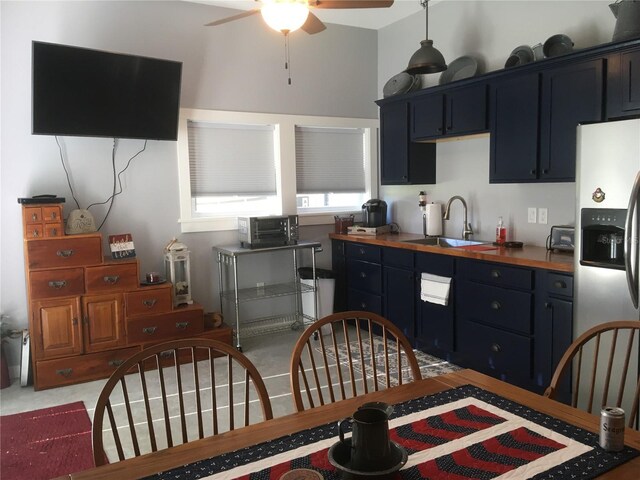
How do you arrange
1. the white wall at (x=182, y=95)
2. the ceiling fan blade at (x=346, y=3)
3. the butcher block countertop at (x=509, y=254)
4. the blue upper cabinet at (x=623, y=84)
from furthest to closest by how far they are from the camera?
the white wall at (x=182, y=95) → the butcher block countertop at (x=509, y=254) → the blue upper cabinet at (x=623, y=84) → the ceiling fan blade at (x=346, y=3)

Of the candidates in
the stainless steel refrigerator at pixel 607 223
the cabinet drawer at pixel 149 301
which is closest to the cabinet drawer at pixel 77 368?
the cabinet drawer at pixel 149 301

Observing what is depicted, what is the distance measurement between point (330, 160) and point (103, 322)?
105 inches

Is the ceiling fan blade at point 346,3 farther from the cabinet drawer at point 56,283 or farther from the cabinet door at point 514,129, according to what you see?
the cabinet drawer at point 56,283

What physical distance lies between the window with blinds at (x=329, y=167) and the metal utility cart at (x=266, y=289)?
0.58 meters

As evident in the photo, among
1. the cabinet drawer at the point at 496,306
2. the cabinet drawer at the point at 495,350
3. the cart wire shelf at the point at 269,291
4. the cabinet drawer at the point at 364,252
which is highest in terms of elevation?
the cabinet drawer at the point at 364,252

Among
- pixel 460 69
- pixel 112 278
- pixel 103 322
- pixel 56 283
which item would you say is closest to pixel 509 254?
pixel 460 69

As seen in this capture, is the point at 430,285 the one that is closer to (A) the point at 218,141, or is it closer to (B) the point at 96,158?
(A) the point at 218,141

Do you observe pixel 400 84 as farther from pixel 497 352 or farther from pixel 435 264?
pixel 497 352

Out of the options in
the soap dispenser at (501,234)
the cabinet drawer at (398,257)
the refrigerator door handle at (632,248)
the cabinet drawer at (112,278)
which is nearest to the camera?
the refrigerator door handle at (632,248)

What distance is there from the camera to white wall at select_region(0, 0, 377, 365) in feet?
12.8

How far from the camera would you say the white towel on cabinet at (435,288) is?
3900mm

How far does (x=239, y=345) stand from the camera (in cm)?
448

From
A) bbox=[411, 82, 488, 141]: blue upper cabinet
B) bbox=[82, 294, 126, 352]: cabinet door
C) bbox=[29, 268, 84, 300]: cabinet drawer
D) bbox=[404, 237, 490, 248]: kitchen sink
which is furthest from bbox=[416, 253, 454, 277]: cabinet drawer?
bbox=[29, 268, 84, 300]: cabinet drawer

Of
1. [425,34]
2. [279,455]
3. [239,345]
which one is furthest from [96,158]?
[279,455]
